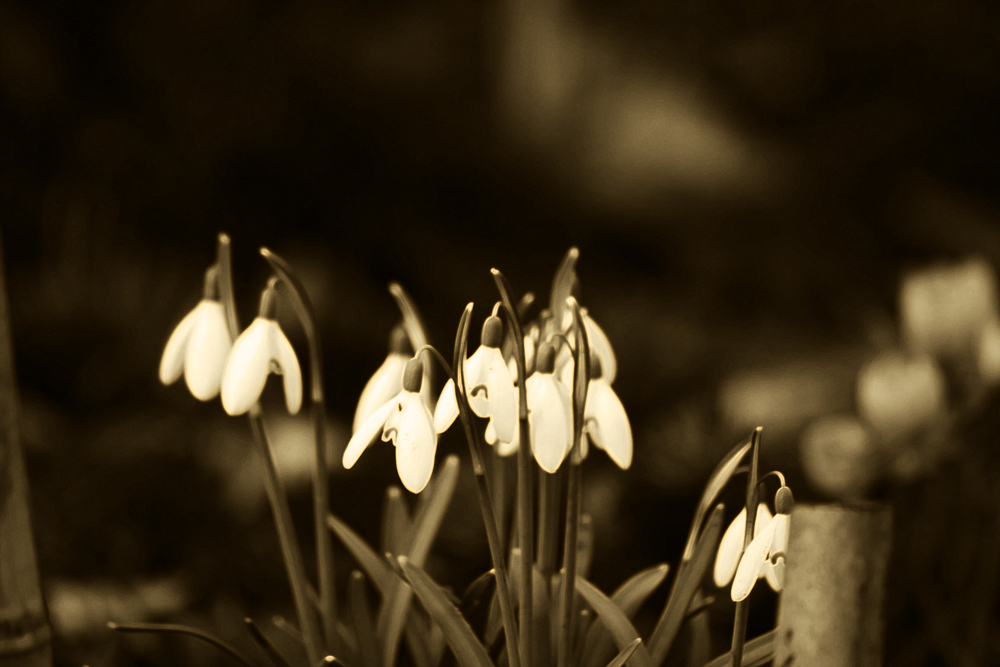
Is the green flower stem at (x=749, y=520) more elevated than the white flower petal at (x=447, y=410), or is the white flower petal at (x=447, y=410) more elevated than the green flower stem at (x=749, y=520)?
the white flower petal at (x=447, y=410)

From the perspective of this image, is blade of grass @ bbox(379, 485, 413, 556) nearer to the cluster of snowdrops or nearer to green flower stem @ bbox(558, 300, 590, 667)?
the cluster of snowdrops

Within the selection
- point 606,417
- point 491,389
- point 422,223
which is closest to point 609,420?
point 606,417

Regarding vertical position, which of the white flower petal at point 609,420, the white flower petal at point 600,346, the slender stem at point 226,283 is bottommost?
the white flower petal at point 609,420

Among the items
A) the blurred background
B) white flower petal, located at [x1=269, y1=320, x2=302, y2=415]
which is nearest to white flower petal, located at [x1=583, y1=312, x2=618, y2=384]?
white flower petal, located at [x1=269, y1=320, x2=302, y2=415]

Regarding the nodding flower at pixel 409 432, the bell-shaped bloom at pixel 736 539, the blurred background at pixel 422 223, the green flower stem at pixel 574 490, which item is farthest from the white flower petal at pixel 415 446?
the blurred background at pixel 422 223

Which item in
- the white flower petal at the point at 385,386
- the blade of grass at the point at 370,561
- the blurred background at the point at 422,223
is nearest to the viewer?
the white flower petal at the point at 385,386

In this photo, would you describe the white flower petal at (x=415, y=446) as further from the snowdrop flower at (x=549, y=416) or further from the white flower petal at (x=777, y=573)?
the white flower petal at (x=777, y=573)

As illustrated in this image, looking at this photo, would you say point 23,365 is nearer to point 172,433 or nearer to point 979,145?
point 172,433
